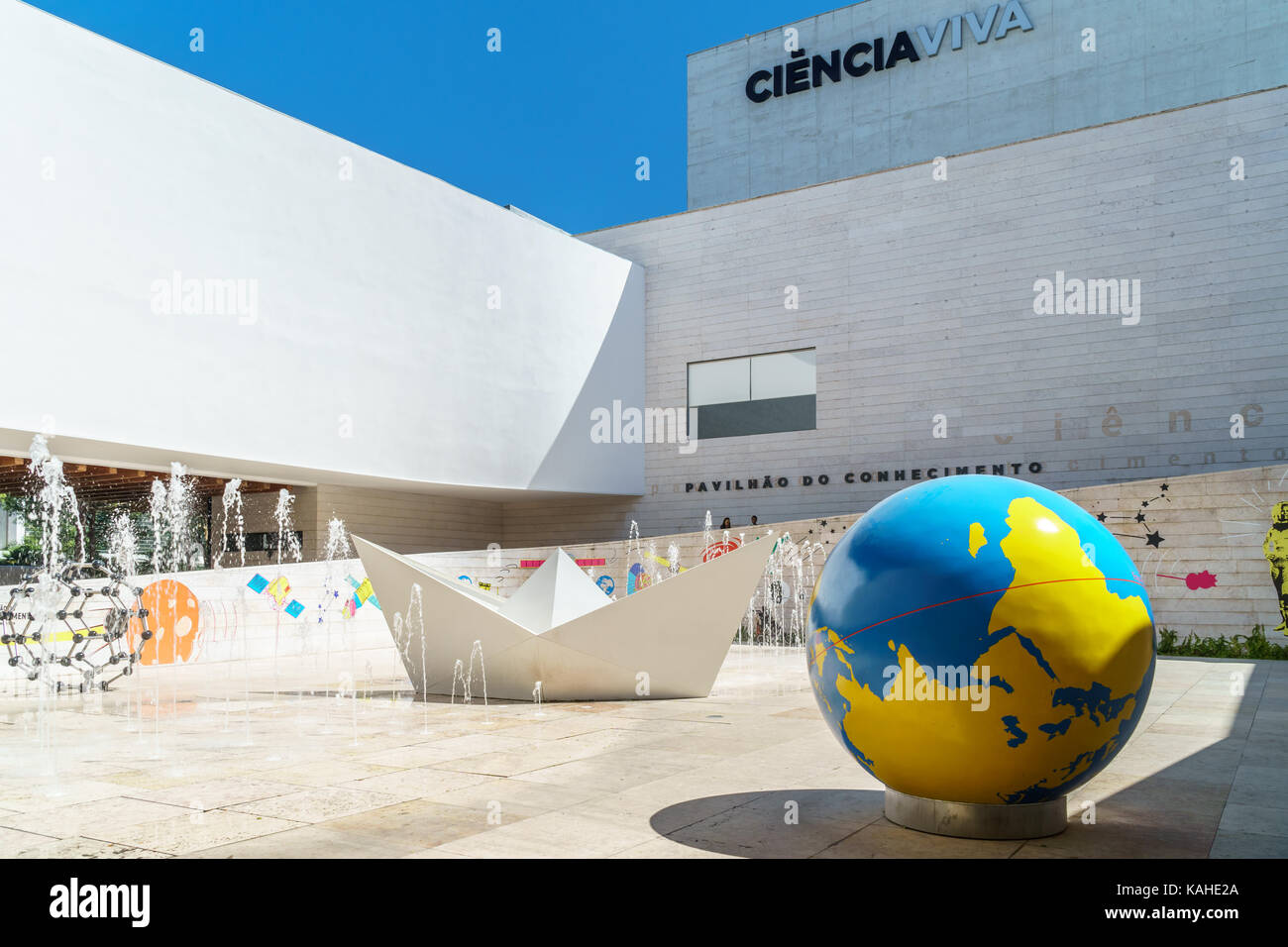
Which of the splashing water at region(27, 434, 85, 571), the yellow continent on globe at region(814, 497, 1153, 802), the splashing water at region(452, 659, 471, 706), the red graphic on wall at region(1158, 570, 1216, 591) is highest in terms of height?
the splashing water at region(27, 434, 85, 571)

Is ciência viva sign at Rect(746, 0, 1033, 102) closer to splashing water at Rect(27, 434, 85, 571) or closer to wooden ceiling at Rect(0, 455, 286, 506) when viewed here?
wooden ceiling at Rect(0, 455, 286, 506)

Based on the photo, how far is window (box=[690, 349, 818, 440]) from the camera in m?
27.5

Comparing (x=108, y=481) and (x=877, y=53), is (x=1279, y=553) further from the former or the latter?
(x=108, y=481)

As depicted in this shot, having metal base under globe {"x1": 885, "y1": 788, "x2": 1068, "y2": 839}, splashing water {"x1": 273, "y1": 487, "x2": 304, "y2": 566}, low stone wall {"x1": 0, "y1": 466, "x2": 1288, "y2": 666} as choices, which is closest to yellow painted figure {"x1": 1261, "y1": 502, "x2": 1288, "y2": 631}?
low stone wall {"x1": 0, "y1": 466, "x2": 1288, "y2": 666}

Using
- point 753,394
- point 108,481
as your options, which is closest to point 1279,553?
point 753,394

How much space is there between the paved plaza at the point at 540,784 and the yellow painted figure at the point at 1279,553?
605cm

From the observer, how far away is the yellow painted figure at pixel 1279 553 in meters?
16.4

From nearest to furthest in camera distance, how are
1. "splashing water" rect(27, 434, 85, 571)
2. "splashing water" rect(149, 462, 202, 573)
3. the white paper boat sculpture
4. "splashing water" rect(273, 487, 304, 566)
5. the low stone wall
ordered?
the white paper boat sculpture → "splashing water" rect(27, 434, 85, 571) → the low stone wall → "splashing water" rect(273, 487, 304, 566) → "splashing water" rect(149, 462, 202, 573)

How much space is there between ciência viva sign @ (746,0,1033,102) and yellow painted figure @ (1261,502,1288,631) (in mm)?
18901

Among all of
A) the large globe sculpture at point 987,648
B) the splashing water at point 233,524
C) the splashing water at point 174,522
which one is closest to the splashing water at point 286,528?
the splashing water at point 233,524

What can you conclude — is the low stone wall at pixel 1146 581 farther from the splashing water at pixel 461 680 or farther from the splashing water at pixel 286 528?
the splashing water at pixel 461 680

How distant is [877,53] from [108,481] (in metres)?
25.6

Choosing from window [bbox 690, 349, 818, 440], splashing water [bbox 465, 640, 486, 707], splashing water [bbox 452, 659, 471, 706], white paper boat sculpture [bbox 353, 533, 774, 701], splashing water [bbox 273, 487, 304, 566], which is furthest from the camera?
A: window [bbox 690, 349, 818, 440]
